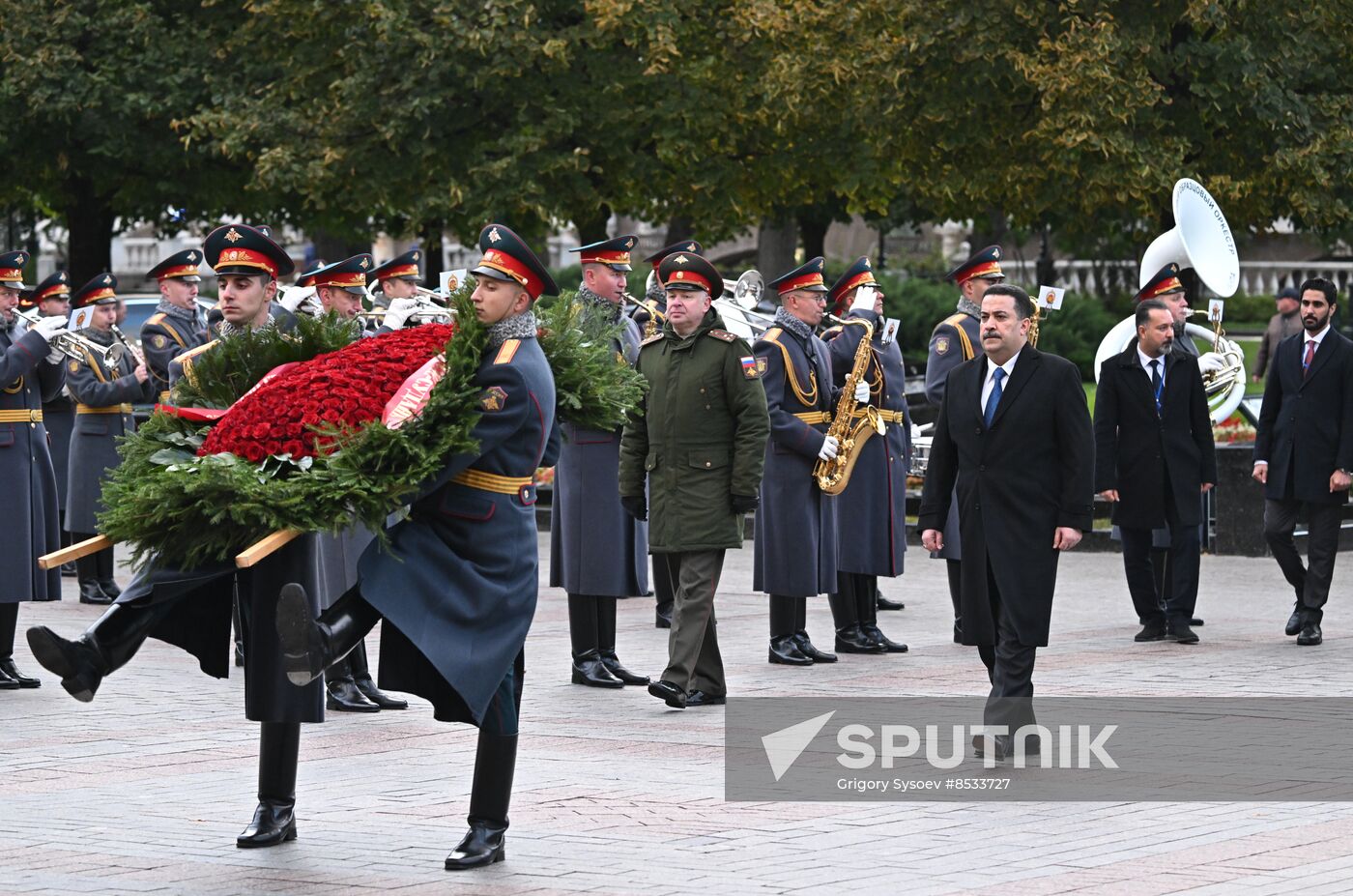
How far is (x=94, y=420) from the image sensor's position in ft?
50.4

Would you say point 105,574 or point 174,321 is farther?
point 105,574

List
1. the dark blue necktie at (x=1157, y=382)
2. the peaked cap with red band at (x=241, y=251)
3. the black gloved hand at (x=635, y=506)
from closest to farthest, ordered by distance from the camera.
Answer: the peaked cap with red band at (x=241, y=251), the black gloved hand at (x=635, y=506), the dark blue necktie at (x=1157, y=382)

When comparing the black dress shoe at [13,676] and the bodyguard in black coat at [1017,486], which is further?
the black dress shoe at [13,676]

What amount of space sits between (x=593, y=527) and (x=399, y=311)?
7.60ft

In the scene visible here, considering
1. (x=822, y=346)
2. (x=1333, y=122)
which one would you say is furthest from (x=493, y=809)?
(x=1333, y=122)

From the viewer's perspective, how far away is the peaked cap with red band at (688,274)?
406 inches

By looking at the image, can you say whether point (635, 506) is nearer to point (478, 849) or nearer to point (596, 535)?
point (596, 535)

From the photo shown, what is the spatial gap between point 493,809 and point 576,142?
21.2 meters

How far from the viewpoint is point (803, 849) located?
7.22 meters

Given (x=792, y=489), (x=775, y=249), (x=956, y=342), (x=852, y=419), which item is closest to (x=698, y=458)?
(x=792, y=489)

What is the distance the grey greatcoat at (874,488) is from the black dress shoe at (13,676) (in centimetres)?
424

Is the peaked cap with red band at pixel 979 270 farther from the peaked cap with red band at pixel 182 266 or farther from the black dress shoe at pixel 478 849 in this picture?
the black dress shoe at pixel 478 849

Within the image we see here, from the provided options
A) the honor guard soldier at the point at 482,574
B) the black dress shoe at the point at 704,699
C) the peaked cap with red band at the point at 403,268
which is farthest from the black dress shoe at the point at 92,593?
the honor guard soldier at the point at 482,574

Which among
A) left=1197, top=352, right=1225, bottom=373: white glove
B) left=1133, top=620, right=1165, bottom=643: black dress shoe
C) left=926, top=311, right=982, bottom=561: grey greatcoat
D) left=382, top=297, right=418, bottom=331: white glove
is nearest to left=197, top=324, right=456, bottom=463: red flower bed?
left=382, top=297, right=418, bottom=331: white glove
